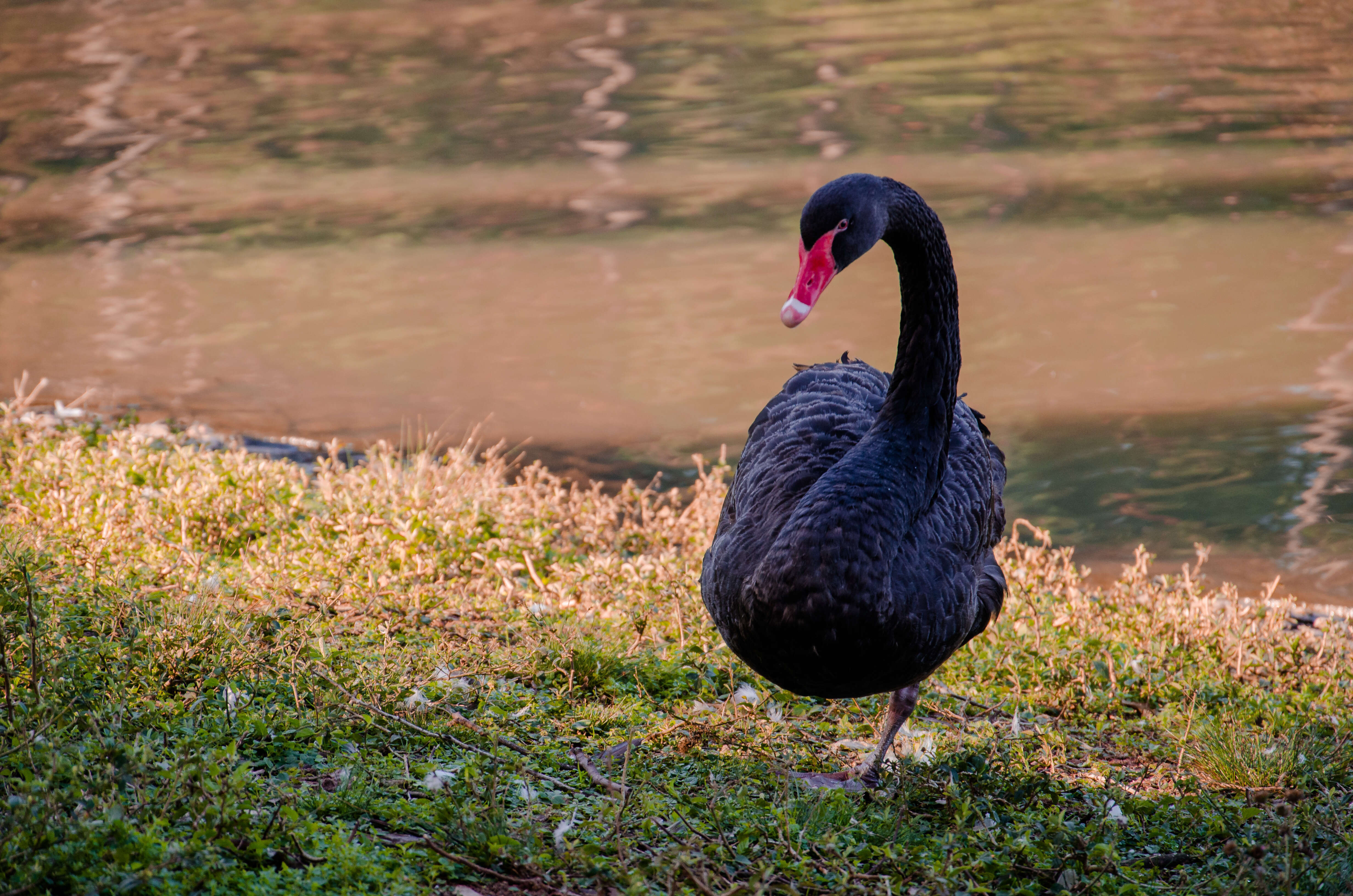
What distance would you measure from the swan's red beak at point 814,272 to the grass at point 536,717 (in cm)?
137

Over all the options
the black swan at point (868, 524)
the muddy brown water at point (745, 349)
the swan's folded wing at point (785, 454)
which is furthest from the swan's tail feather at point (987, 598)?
the muddy brown water at point (745, 349)

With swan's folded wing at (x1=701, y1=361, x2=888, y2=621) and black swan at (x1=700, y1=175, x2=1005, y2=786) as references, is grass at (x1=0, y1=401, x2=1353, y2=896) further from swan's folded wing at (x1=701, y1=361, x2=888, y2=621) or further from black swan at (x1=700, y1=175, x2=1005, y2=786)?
swan's folded wing at (x1=701, y1=361, x2=888, y2=621)

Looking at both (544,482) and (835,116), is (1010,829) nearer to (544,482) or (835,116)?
(544,482)

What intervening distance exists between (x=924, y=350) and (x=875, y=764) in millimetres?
1414

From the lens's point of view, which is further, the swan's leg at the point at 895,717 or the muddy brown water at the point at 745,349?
the muddy brown water at the point at 745,349

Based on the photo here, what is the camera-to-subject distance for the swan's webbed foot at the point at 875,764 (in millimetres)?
4055

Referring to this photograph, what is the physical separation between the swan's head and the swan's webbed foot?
141cm

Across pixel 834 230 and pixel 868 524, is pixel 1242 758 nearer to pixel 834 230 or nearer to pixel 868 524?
pixel 868 524

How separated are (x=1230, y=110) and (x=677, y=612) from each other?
16778 millimetres

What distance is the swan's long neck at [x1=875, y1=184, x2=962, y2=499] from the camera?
4.12 meters

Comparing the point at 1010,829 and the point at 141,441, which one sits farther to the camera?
the point at 141,441

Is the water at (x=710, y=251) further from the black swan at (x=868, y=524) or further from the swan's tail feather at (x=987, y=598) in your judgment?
the black swan at (x=868, y=524)

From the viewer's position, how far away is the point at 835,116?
19750mm

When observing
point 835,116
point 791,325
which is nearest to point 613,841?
point 791,325
